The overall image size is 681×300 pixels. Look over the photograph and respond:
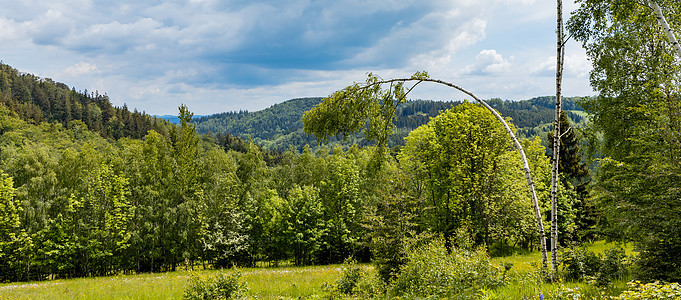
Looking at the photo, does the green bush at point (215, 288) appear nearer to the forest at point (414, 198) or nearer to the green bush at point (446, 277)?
the forest at point (414, 198)

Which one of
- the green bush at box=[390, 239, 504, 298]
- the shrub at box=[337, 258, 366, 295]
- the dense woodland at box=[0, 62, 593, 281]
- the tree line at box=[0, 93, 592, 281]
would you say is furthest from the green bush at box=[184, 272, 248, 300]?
the tree line at box=[0, 93, 592, 281]

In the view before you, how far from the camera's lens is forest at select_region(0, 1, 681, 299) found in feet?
33.7

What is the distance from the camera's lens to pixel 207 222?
138 ft

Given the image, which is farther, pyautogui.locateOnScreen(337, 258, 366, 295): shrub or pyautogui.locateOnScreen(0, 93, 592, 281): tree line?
pyautogui.locateOnScreen(0, 93, 592, 281): tree line

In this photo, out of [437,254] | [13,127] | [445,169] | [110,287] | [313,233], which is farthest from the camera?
[13,127]

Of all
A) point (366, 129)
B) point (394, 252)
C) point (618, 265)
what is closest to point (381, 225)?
point (394, 252)

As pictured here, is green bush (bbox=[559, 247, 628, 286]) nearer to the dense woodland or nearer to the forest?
the forest

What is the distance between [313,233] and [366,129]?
1342 inches

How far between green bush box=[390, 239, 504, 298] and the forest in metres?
0.06

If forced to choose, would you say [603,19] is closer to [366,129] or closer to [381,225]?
[366,129]

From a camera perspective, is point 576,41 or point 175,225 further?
point 175,225

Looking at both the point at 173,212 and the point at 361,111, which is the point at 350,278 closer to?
the point at 361,111

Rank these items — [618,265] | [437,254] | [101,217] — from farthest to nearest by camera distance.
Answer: [101,217], [437,254], [618,265]

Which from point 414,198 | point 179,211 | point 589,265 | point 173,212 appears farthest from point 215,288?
point 179,211
